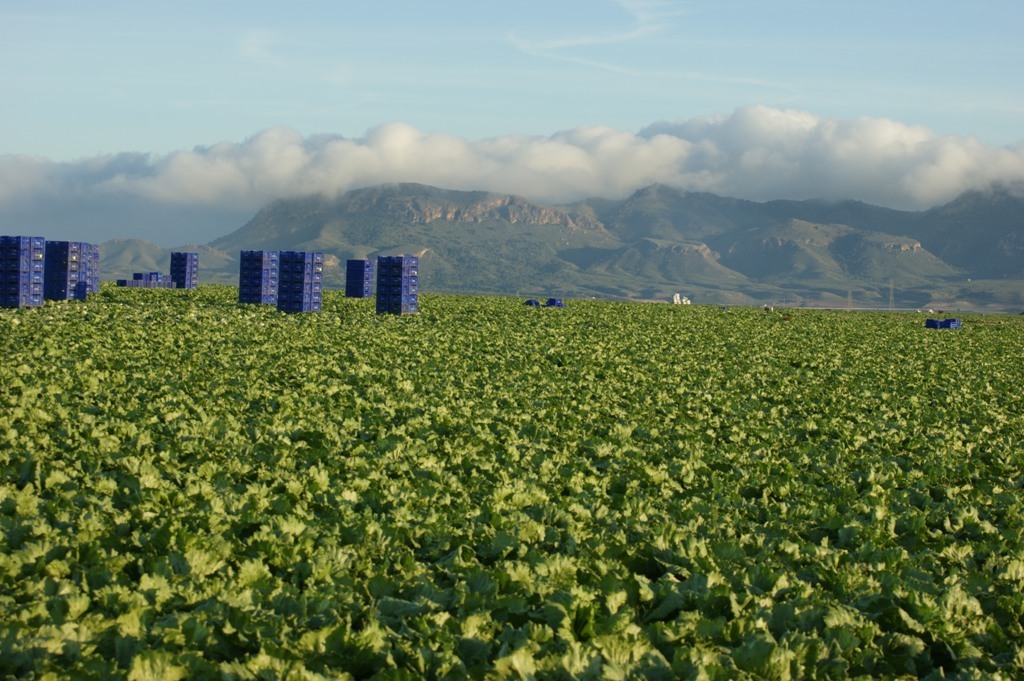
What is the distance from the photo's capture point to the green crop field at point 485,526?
7.32 meters

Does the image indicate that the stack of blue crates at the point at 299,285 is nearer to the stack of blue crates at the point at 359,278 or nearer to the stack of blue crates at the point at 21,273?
the stack of blue crates at the point at 21,273

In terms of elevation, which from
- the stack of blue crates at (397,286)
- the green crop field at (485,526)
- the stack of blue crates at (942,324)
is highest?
the stack of blue crates at (397,286)

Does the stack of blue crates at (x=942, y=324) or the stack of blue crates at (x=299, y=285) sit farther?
the stack of blue crates at (x=942, y=324)

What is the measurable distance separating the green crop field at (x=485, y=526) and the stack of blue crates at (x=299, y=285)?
63.5 feet

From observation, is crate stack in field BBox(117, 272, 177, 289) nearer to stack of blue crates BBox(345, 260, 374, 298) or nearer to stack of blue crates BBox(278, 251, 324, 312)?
stack of blue crates BBox(345, 260, 374, 298)

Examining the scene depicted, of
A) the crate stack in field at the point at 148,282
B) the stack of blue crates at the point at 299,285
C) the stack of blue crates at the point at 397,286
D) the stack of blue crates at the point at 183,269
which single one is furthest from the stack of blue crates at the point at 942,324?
the crate stack in field at the point at 148,282

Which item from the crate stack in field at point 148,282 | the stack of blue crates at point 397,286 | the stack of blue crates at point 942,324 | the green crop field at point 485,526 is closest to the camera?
the green crop field at point 485,526

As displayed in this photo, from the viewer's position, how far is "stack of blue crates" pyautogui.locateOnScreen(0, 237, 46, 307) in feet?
127

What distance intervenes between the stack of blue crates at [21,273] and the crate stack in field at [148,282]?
1750 cm

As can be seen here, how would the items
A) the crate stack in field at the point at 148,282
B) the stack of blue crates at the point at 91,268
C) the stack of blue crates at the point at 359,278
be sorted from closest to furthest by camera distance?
the stack of blue crates at the point at 91,268
the stack of blue crates at the point at 359,278
the crate stack in field at the point at 148,282

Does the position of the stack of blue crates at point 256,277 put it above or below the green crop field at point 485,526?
above

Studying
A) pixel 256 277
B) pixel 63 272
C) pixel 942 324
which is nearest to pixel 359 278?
pixel 256 277

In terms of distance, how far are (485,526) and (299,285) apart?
34250 millimetres

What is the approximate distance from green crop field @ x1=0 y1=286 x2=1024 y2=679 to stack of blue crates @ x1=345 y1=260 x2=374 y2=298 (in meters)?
33.0
